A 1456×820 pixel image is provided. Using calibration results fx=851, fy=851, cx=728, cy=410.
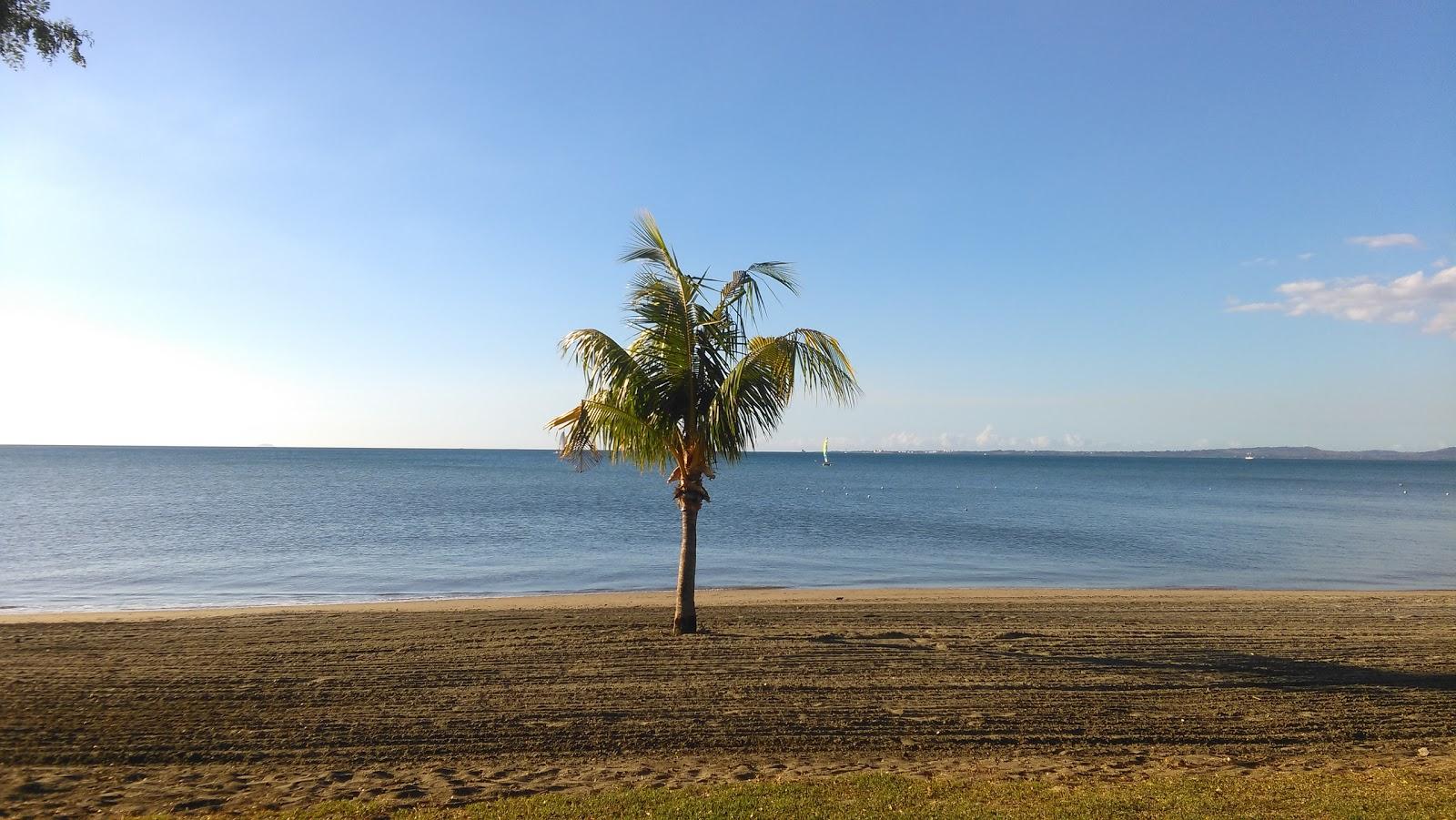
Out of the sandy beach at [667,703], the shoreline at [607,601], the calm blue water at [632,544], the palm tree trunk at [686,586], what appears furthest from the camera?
the calm blue water at [632,544]

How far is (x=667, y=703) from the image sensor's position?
8.23 metres

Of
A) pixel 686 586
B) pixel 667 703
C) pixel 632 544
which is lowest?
pixel 632 544

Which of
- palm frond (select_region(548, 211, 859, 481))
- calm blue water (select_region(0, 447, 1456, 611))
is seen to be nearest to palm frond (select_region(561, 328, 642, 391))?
palm frond (select_region(548, 211, 859, 481))

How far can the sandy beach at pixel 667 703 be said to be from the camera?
6.54 m

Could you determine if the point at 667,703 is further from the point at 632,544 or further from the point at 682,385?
the point at 632,544

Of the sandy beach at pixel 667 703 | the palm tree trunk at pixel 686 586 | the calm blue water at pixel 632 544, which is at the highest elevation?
the palm tree trunk at pixel 686 586

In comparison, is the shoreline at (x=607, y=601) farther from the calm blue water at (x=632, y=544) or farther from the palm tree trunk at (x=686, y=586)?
the palm tree trunk at (x=686, y=586)

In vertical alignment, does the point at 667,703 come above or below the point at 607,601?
above

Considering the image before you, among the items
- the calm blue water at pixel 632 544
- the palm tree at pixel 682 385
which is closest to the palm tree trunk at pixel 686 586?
the palm tree at pixel 682 385

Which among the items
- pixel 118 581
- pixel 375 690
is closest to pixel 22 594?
pixel 118 581

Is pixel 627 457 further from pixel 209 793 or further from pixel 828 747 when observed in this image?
pixel 209 793

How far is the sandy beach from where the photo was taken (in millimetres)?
6543

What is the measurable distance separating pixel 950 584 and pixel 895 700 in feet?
49.0

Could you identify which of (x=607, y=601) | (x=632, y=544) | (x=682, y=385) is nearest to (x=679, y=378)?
(x=682, y=385)
